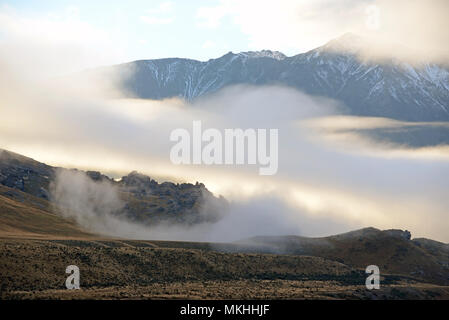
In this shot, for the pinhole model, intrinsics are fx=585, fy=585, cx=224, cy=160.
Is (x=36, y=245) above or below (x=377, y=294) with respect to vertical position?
above

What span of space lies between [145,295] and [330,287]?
68.5 m

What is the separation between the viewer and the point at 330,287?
18088 centimetres
